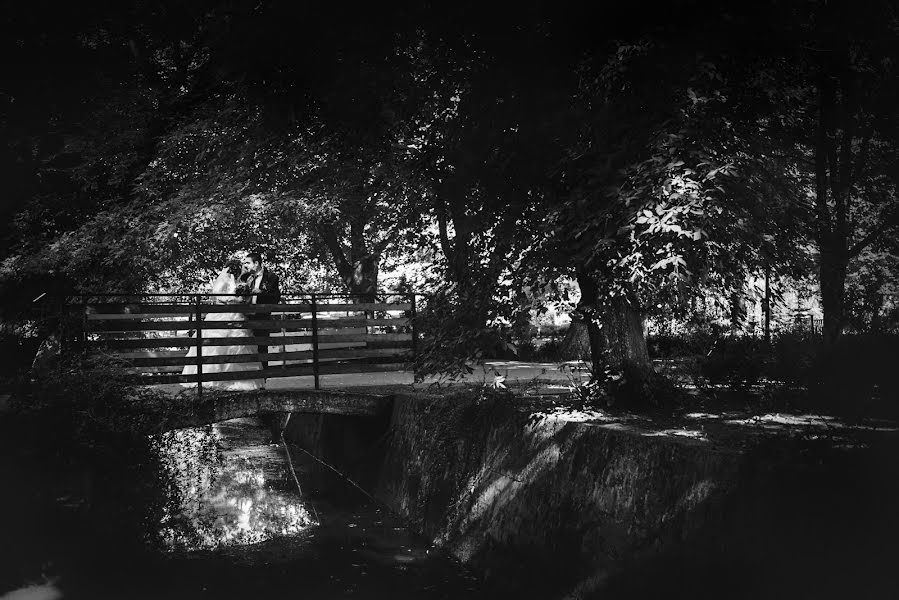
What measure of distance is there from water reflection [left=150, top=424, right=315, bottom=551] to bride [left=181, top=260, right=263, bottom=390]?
126 cm

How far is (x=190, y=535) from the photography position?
10.5 metres

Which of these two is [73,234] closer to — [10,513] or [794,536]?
[10,513]

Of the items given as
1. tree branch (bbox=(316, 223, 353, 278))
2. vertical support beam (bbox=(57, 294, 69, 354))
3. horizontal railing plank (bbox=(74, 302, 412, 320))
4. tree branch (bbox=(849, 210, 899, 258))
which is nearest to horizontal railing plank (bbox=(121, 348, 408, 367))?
horizontal railing plank (bbox=(74, 302, 412, 320))

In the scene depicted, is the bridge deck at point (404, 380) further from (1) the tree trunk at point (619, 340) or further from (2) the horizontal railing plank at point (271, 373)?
(1) the tree trunk at point (619, 340)

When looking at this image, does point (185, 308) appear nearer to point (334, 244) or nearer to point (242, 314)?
point (242, 314)

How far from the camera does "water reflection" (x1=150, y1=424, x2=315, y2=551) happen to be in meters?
10.6

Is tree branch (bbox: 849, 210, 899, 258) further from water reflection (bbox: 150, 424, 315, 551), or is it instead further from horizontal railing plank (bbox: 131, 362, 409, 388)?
water reflection (bbox: 150, 424, 315, 551)

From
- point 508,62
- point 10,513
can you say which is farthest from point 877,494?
point 10,513

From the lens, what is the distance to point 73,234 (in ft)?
64.5

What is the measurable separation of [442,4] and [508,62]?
0.99 meters

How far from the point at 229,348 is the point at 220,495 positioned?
4057 millimetres

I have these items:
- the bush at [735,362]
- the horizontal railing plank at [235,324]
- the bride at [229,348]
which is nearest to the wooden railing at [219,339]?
the horizontal railing plank at [235,324]

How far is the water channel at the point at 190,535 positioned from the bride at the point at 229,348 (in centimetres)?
155

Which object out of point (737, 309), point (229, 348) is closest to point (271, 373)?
point (229, 348)
